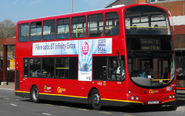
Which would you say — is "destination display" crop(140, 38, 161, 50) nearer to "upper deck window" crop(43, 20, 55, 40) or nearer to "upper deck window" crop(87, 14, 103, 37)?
"upper deck window" crop(87, 14, 103, 37)

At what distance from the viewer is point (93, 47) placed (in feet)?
50.9

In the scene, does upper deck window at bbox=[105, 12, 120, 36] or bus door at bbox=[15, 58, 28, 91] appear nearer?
upper deck window at bbox=[105, 12, 120, 36]

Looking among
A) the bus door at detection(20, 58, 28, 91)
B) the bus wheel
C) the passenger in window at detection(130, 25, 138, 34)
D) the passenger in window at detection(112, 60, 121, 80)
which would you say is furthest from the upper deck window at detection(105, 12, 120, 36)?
the bus door at detection(20, 58, 28, 91)

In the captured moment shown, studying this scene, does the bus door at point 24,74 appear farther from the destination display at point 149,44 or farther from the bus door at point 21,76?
the destination display at point 149,44

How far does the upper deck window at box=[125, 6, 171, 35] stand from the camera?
557 inches

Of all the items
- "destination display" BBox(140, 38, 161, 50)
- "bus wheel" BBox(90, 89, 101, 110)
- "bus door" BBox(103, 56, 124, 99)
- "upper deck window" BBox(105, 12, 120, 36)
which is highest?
"upper deck window" BBox(105, 12, 120, 36)

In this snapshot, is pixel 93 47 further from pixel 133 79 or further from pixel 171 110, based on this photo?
pixel 171 110

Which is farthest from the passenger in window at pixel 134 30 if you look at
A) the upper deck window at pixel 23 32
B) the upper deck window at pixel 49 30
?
the upper deck window at pixel 23 32

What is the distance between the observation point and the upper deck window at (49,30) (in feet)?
58.4

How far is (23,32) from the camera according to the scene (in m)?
19.8

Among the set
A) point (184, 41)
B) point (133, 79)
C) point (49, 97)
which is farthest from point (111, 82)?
point (184, 41)

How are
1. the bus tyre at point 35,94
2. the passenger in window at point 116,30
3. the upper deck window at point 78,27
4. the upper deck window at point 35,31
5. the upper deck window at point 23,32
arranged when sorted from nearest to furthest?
the passenger in window at point 116,30, the upper deck window at point 78,27, the upper deck window at point 35,31, the bus tyre at point 35,94, the upper deck window at point 23,32

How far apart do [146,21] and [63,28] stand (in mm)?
4511

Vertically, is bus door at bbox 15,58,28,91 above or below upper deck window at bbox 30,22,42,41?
below
